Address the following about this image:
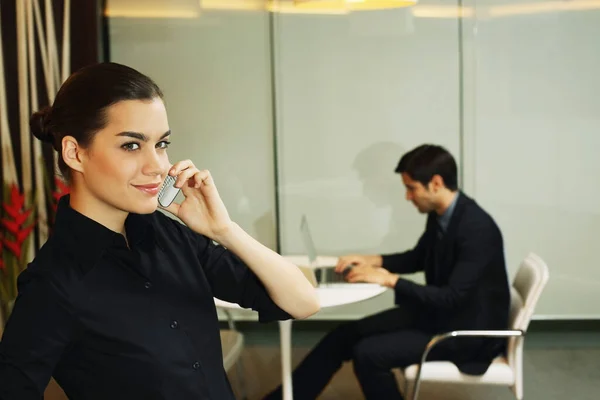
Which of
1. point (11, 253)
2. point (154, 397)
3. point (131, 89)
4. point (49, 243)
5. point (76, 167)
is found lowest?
point (11, 253)

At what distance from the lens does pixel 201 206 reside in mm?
1356

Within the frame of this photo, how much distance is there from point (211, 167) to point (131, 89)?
3446 mm

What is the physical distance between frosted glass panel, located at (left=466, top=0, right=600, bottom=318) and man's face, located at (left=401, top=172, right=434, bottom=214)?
1328 millimetres

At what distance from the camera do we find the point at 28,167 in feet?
13.7

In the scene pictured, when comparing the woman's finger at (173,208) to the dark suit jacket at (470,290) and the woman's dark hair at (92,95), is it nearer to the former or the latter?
the woman's dark hair at (92,95)

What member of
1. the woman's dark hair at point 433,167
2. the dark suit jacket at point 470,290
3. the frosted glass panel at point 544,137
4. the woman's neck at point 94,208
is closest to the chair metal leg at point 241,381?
the dark suit jacket at point 470,290

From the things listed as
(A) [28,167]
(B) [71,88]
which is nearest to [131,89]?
(B) [71,88]

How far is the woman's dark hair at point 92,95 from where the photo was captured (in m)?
1.21

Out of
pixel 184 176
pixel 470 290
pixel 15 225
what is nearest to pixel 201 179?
pixel 184 176

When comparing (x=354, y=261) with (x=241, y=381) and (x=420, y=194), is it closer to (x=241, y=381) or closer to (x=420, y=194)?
(x=420, y=194)

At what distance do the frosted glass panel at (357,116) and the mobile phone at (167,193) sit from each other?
3243 mm

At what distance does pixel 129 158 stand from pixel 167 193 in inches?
5.5

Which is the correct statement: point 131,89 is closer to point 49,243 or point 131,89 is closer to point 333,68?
point 49,243

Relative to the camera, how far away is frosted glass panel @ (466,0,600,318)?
4.41 m
